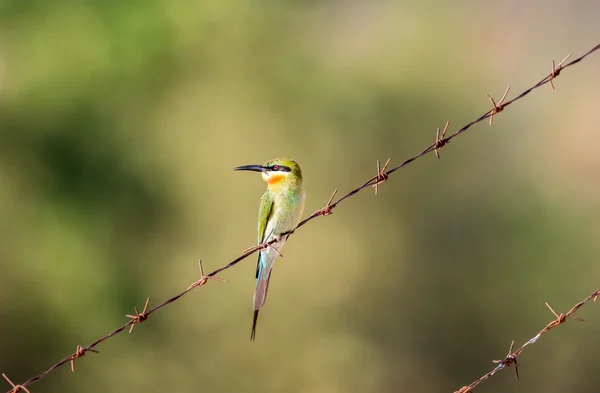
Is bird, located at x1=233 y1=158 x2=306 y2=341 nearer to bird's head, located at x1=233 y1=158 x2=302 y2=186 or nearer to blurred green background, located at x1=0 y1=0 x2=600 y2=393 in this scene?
bird's head, located at x1=233 y1=158 x2=302 y2=186

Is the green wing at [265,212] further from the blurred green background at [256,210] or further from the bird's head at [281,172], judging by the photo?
the blurred green background at [256,210]

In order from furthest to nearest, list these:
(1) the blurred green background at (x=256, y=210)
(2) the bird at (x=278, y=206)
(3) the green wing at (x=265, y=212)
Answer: (1) the blurred green background at (x=256, y=210) < (3) the green wing at (x=265, y=212) < (2) the bird at (x=278, y=206)

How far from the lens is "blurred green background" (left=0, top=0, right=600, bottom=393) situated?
1264 cm

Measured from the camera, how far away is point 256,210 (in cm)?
1194

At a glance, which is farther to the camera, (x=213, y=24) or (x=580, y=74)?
(x=580, y=74)

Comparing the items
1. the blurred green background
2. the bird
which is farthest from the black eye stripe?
the blurred green background

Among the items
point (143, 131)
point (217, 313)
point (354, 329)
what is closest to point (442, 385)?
point (354, 329)

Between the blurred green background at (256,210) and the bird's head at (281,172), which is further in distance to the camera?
the blurred green background at (256,210)

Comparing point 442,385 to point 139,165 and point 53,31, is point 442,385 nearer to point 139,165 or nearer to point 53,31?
point 139,165

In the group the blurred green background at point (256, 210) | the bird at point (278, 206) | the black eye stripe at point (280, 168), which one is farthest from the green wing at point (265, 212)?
the blurred green background at point (256, 210)

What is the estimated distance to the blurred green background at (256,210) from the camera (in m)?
12.6

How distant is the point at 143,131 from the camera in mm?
14750

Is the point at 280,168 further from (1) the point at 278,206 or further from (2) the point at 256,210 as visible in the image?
(2) the point at 256,210

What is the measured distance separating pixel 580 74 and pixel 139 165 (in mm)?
10530
